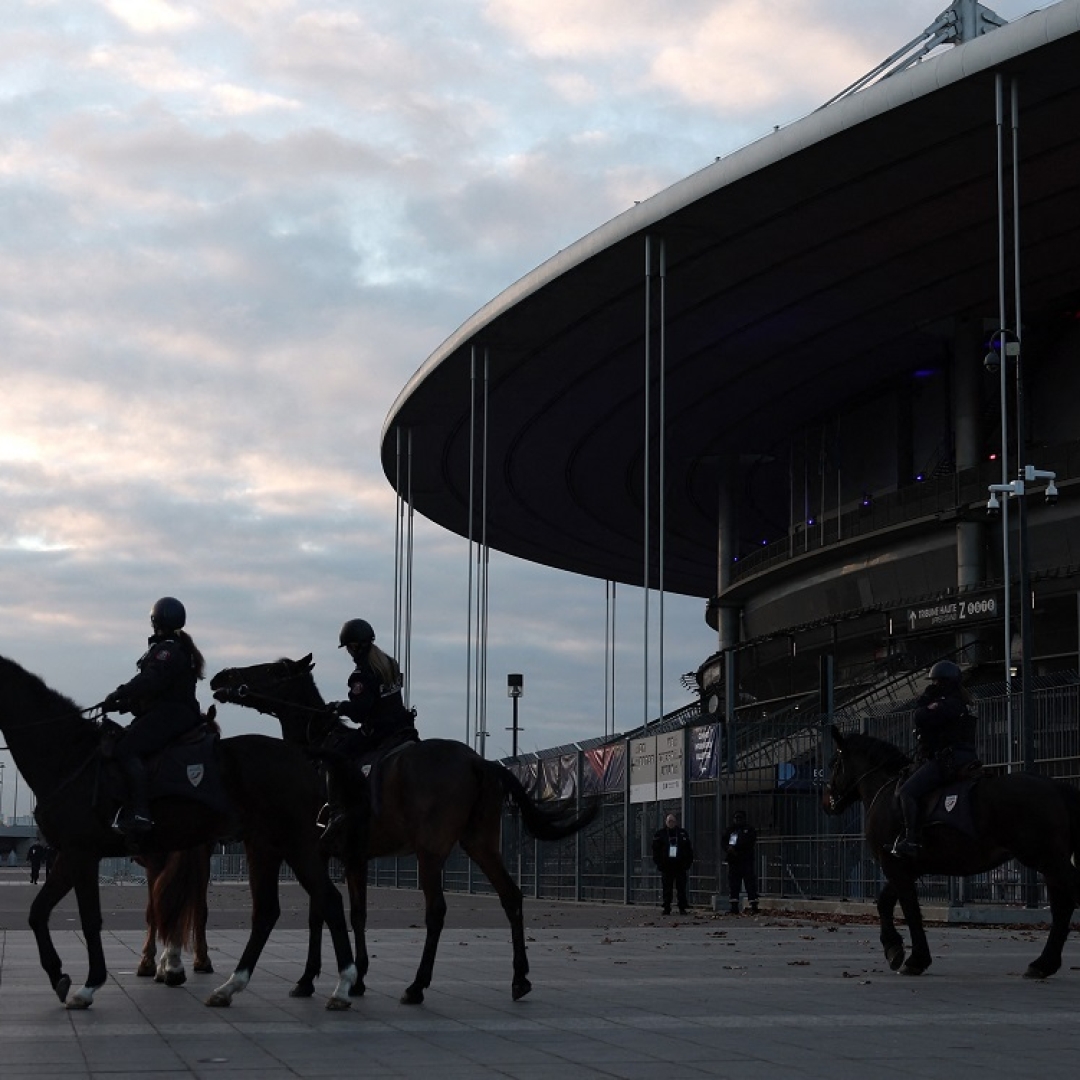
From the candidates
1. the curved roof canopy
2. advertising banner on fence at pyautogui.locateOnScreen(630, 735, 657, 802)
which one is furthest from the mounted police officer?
advertising banner on fence at pyautogui.locateOnScreen(630, 735, 657, 802)

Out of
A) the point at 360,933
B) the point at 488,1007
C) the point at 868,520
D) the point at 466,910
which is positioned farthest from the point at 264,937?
the point at 868,520

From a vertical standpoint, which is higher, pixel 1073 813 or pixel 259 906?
pixel 1073 813

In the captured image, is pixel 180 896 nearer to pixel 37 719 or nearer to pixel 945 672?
pixel 37 719

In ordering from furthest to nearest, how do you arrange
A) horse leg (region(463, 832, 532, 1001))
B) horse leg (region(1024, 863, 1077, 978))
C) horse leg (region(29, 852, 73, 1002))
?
1. horse leg (region(1024, 863, 1077, 978))
2. horse leg (region(463, 832, 532, 1001))
3. horse leg (region(29, 852, 73, 1002))

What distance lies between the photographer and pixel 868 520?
55500 millimetres

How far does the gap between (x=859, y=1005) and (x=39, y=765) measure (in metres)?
5.73

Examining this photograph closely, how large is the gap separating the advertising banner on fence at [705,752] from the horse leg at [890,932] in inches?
737

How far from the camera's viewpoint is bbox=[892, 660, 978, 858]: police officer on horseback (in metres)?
15.3

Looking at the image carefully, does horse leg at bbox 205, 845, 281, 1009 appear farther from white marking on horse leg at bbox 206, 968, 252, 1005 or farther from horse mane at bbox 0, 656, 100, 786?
horse mane at bbox 0, 656, 100, 786

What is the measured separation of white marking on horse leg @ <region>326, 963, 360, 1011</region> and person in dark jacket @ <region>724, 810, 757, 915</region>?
64.5 ft

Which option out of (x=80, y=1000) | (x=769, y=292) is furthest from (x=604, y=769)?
(x=80, y=1000)

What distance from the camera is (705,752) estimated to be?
116 ft

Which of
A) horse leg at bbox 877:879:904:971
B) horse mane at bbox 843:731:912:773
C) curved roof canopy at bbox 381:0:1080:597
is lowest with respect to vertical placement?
horse leg at bbox 877:879:904:971

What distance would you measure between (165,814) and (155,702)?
0.76 metres
